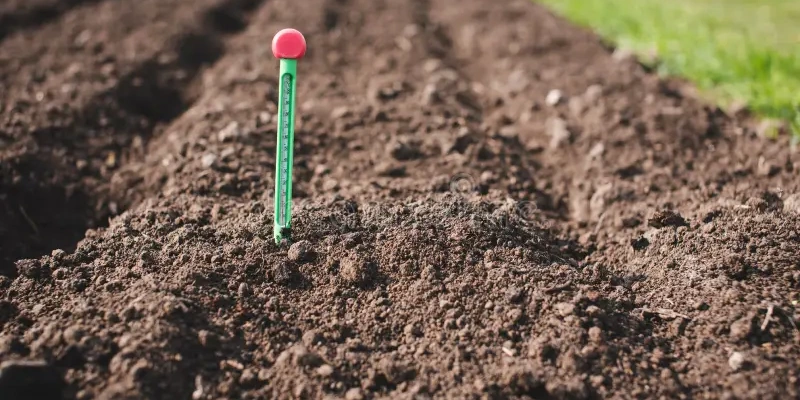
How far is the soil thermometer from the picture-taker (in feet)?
7.63

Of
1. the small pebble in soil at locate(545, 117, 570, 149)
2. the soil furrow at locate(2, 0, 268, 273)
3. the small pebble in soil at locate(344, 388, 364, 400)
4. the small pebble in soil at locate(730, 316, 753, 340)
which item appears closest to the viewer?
the small pebble in soil at locate(344, 388, 364, 400)

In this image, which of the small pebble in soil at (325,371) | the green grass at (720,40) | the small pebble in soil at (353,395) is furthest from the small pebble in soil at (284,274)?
the green grass at (720,40)

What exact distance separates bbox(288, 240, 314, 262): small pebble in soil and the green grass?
111 inches

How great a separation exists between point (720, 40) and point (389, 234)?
374 centimetres

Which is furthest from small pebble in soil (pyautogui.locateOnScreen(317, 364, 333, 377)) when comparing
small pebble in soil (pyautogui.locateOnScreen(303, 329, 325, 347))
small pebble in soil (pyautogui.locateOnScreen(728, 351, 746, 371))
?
small pebble in soil (pyautogui.locateOnScreen(728, 351, 746, 371))

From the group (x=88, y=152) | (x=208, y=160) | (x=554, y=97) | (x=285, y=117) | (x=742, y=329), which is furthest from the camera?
(x=554, y=97)

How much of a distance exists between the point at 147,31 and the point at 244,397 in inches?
167

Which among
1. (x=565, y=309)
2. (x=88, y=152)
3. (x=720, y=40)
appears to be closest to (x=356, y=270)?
(x=565, y=309)

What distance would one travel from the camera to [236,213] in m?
2.90

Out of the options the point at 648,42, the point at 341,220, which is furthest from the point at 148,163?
the point at 648,42

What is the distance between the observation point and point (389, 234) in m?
2.67

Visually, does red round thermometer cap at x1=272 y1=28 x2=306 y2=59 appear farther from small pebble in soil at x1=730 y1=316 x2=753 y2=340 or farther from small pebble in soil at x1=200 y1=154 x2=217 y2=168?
small pebble in soil at x1=730 y1=316 x2=753 y2=340

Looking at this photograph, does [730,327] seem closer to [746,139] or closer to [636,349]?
[636,349]

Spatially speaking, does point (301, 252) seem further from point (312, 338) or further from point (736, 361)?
point (736, 361)
